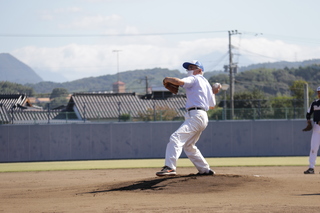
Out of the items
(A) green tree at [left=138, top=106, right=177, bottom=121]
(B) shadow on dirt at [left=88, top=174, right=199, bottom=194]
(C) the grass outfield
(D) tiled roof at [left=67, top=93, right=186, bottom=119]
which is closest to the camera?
(B) shadow on dirt at [left=88, top=174, right=199, bottom=194]

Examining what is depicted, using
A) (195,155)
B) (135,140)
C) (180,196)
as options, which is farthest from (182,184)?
(135,140)

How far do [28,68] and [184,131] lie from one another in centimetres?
14749

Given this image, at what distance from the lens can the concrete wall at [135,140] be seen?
1014 inches

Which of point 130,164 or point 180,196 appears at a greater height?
point 180,196

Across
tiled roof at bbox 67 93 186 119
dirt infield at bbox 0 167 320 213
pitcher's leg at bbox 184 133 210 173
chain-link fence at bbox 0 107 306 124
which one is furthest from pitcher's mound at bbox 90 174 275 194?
tiled roof at bbox 67 93 186 119

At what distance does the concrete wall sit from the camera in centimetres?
2577

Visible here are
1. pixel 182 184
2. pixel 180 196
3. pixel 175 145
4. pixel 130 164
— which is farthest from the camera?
pixel 130 164

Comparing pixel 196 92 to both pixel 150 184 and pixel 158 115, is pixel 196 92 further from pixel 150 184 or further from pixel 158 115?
pixel 158 115

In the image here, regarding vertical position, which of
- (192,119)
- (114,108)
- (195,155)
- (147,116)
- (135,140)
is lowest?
(135,140)

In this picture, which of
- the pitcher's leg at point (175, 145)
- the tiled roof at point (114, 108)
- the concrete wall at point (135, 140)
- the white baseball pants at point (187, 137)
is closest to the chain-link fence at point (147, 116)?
the tiled roof at point (114, 108)

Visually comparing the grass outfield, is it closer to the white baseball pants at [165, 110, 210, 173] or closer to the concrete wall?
the concrete wall

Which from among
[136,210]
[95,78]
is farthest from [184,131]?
[95,78]

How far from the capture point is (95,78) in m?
177

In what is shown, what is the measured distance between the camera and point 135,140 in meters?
26.2
